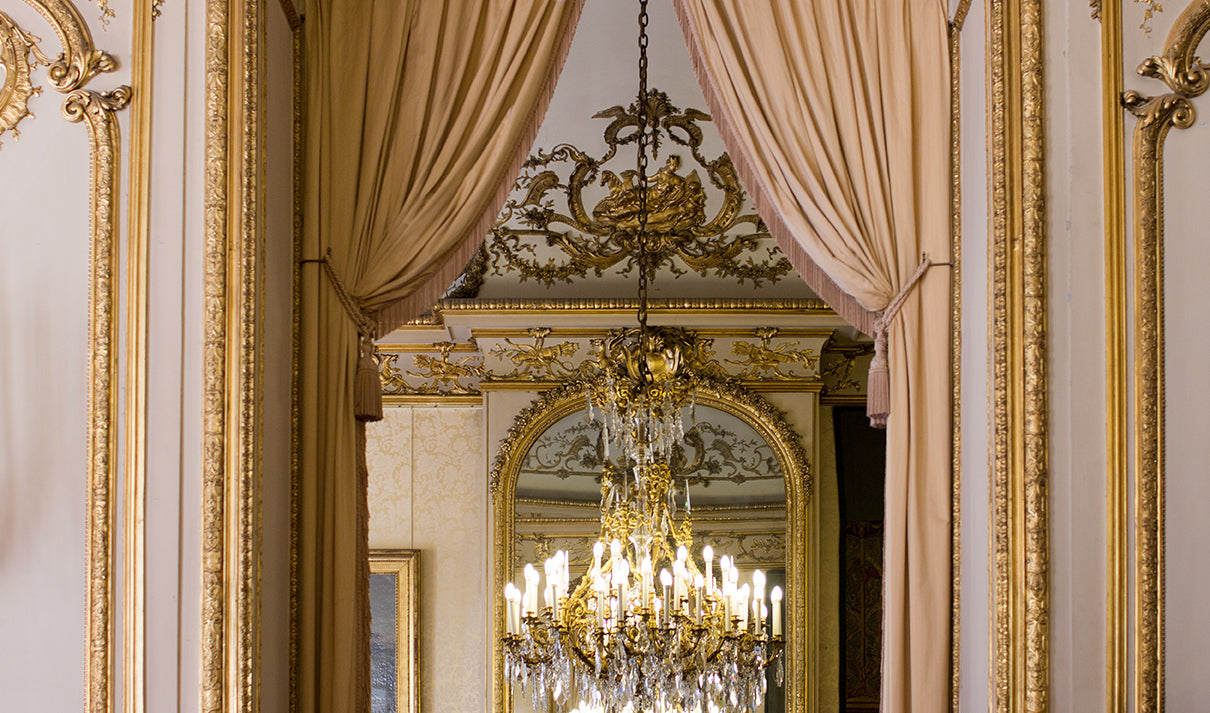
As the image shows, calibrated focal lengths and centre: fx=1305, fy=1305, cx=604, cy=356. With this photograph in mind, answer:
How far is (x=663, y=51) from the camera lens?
470cm

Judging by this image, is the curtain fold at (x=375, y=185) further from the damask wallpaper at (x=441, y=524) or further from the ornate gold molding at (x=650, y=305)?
the damask wallpaper at (x=441, y=524)

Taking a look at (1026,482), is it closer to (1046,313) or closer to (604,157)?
(1046,313)

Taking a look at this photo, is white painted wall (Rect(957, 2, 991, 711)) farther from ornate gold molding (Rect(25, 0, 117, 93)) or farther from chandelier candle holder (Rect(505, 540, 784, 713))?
ornate gold molding (Rect(25, 0, 117, 93))

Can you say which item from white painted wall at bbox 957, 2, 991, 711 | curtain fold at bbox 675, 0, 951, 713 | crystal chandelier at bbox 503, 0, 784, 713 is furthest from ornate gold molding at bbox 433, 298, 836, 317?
white painted wall at bbox 957, 2, 991, 711

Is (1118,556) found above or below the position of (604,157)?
below

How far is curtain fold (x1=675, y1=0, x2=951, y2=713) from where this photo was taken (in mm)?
3033

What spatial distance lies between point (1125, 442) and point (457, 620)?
4318 mm

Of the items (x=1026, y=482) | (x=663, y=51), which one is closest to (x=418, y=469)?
(x=663, y=51)

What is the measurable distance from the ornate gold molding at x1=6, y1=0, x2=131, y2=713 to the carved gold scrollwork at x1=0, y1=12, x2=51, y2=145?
5 cm

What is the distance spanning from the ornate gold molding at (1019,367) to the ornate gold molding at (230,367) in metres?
1.51

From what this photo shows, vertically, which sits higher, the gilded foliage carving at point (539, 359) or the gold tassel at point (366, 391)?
the gilded foliage carving at point (539, 359)

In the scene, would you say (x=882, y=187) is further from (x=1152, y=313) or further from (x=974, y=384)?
(x=1152, y=313)

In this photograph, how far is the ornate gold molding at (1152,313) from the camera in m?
2.51

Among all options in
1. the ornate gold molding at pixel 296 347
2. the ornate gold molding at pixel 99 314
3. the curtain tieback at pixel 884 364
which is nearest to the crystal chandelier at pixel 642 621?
the curtain tieback at pixel 884 364
